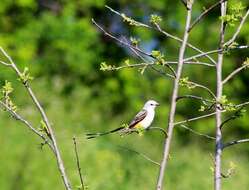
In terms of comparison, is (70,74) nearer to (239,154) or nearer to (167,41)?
(167,41)

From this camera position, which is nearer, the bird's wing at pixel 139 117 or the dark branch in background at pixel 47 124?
the dark branch in background at pixel 47 124

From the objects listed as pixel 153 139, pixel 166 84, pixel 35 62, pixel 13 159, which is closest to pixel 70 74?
pixel 35 62

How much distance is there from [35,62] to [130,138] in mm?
6409

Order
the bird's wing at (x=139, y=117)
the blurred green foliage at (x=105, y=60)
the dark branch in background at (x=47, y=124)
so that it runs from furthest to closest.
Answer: the blurred green foliage at (x=105, y=60) → the bird's wing at (x=139, y=117) → the dark branch in background at (x=47, y=124)

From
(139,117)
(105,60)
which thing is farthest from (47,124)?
(105,60)

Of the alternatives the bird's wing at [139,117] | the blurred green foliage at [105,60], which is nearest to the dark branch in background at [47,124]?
the bird's wing at [139,117]

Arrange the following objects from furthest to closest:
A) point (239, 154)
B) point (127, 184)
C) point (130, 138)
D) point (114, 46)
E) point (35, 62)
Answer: point (114, 46), point (35, 62), point (239, 154), point (130, 138), point (127, 184)

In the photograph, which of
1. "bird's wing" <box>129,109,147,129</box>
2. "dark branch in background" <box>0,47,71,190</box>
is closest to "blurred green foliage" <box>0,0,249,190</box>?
"bird's wing" <box>129,109,147,129</box>

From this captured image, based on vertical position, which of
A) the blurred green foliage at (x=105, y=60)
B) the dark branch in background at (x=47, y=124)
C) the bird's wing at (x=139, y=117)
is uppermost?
the blurred green foliage at (x=105, y=60)

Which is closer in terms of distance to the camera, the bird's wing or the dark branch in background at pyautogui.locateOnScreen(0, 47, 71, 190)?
the dark branch in background at pyautogui.locateOnScreen(0, 47, 71, 190)

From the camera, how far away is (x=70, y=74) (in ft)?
64.5

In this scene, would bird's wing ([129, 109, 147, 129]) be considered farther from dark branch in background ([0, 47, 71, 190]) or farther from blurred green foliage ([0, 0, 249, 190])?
blurred green foliage ([0, 0, 249, 190])

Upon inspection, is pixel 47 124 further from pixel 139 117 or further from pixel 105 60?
pixel 105 60

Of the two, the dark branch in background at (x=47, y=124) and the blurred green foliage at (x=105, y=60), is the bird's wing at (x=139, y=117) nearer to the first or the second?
the dark branch in background at (x=47, y=124)
